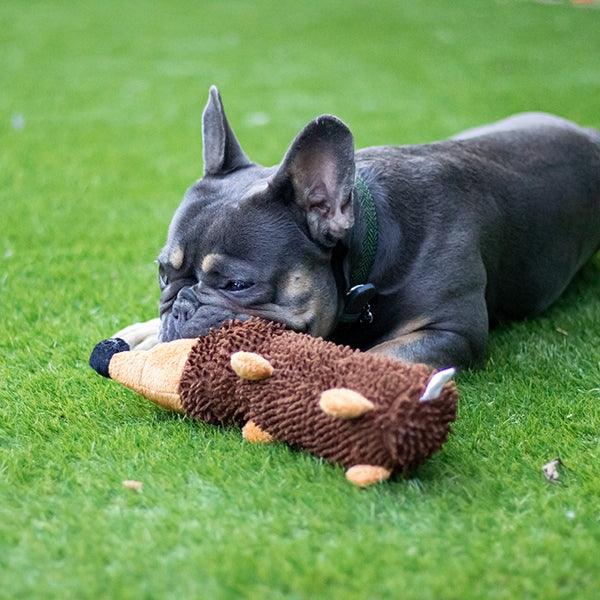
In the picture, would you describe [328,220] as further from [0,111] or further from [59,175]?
[0,111]

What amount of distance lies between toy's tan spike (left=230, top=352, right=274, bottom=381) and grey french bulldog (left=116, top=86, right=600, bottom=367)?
454mm

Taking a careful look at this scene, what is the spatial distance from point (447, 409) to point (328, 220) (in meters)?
1.18

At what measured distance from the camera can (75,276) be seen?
5.86 meters

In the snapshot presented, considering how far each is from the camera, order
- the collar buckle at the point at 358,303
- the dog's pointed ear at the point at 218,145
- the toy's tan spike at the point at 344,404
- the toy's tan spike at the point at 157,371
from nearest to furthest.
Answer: the toy's tan spike at the point at 344,404, the toy's tan spike at the point at 157,371, the collar buckle at the point at 358,303, the dog's pointed ear at the point at 218,145

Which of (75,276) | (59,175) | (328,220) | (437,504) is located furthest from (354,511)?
(59,175)

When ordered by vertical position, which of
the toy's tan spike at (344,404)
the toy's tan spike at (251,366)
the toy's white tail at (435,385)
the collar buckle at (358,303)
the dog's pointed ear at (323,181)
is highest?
the dog's pointed ear at (323,181)

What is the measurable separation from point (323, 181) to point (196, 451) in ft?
4.26

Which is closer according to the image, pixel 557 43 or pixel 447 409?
pixel 447 409

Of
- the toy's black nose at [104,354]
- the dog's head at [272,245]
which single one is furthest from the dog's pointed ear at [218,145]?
the toy's black nose at [104,354]

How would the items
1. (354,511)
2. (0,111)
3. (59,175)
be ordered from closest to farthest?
(354,511) → (59,175) → (0,111)

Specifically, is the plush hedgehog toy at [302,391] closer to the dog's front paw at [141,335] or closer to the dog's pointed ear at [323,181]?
the dog's front paw at [141,335]

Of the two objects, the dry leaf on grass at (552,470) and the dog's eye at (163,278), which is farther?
the dog's eye at (163,278)

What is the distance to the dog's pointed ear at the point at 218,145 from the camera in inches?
180

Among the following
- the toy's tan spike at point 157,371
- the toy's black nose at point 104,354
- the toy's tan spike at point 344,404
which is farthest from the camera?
the toy's black nose at point 104,354
